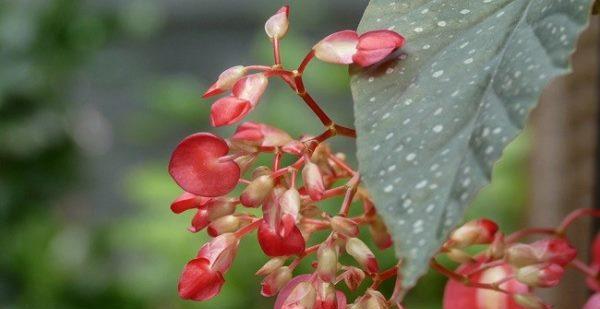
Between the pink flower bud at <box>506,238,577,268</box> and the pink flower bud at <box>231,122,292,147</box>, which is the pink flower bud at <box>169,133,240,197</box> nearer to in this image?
the pink flower bud at <box>231,122,292,147</box>

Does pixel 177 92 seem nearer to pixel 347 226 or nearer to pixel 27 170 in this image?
pixel 27 170

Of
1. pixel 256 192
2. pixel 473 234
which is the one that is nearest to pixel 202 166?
pixel 256 192

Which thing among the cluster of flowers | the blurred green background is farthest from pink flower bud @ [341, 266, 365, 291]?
the blurred green background

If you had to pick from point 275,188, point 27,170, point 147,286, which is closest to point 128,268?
point 147,286

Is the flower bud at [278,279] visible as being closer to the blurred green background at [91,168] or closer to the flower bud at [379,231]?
the flower bud at [379,231]

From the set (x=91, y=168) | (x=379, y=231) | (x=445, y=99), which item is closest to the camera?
(x=445, y=99)

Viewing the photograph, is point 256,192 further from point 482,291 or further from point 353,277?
point 482,291

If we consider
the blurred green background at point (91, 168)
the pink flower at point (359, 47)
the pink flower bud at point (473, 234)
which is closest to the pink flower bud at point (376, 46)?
the pink flower at point (359, 47)

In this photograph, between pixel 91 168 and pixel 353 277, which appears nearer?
pixel 353 277
